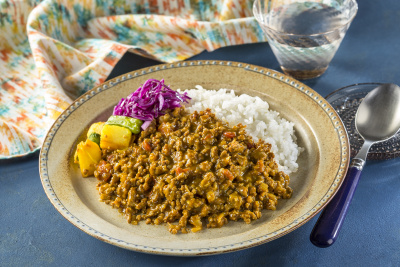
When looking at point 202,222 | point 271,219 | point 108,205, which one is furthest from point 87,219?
point 271,219

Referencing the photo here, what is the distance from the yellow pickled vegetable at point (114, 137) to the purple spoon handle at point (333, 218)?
156 cm

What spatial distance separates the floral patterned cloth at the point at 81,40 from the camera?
4559 mm

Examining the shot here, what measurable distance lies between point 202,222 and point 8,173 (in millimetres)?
1842

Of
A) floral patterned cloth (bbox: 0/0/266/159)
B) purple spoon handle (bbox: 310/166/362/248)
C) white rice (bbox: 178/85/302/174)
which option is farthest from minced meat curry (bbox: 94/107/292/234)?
floral patterned cloth (bbox: 0/0/266/159)

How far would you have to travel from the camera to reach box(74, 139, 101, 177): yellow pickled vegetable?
3561 millimetres

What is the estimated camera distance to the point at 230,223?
3.12 meters

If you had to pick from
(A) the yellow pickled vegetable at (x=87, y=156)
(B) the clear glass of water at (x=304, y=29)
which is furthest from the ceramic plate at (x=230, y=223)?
(B) the clear glass of water at (x=304, y=29)

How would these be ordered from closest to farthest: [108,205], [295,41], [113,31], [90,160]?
[108,205] < [90,160] < [295,41] < [113,31]

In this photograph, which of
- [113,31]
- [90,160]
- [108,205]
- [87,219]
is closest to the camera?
[87,219]

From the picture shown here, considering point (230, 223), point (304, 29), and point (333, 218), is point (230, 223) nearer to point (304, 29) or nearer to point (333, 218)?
point (333, 218)

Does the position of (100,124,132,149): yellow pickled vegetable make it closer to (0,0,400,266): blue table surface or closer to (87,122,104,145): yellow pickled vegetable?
(87,122,104,145): yellow pickled vegetable

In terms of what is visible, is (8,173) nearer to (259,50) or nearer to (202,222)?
(202,222)

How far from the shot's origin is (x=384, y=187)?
3.54 meters

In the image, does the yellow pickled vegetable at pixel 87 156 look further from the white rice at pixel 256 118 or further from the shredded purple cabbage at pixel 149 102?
the white rice at pixel 256 118
